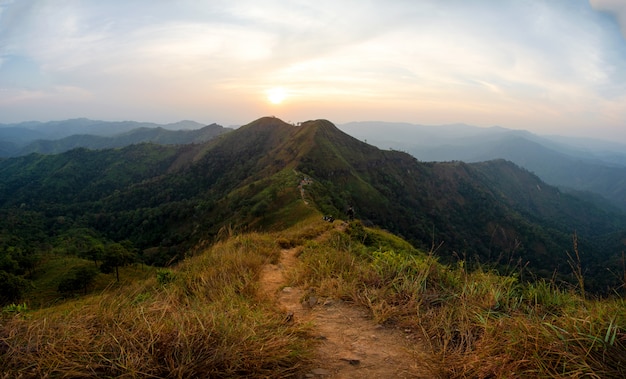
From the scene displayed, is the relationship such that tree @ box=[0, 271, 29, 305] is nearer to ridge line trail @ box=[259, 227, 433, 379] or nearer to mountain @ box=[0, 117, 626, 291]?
mountain @ box=[0, 117, 626, 291]

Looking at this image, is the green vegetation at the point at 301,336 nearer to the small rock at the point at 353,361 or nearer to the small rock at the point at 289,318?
the small rock at the point at 289,318

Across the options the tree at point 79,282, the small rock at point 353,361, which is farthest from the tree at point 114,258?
the small rock at point 353,361

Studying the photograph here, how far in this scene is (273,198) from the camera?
1709 inches

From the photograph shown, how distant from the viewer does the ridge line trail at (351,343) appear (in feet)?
10.0

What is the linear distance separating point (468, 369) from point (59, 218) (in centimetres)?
11741

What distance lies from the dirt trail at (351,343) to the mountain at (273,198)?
2196 cm

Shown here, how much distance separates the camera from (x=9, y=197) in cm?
13388

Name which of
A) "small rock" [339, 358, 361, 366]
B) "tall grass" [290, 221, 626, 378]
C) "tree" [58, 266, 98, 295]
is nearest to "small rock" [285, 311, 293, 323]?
"small rock" [339, 358, 361, 366]

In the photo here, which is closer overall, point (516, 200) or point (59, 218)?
point (59, 218)

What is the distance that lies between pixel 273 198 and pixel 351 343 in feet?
132

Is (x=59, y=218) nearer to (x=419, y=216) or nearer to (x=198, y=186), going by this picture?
(x=198, y=186)

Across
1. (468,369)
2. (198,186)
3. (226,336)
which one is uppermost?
(226,336)

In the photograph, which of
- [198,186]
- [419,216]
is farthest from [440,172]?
[198,186]

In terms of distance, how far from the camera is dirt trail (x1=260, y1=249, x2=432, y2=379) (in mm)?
3051
